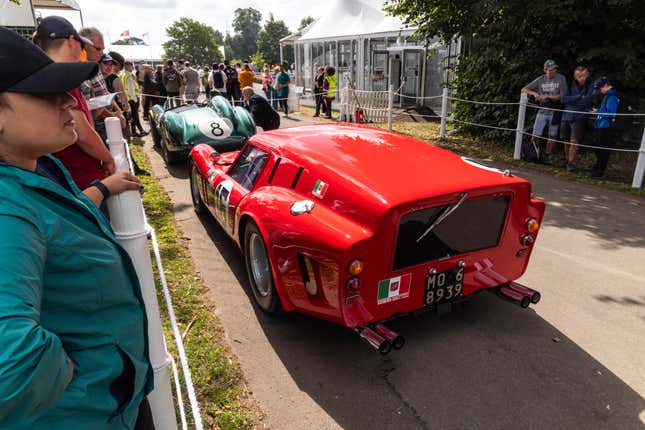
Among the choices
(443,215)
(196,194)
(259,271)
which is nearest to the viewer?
(443,215)

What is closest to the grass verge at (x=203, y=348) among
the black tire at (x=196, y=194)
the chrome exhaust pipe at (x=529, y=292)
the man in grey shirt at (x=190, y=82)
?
the black tire at (x=196, y=194)

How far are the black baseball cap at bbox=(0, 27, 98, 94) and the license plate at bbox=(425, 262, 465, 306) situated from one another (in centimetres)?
241

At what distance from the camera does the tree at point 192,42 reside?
270ft

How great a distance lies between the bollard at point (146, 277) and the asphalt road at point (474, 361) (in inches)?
44.0

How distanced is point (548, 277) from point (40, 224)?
14.1 feet

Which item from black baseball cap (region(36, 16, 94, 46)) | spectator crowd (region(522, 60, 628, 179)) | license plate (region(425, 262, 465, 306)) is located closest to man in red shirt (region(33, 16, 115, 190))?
black baseball cap (region(36, 16, 94, 46))

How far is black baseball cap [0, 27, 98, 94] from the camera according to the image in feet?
3.25

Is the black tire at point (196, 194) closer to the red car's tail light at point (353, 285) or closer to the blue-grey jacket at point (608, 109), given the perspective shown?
the red car's tail light at point (353, 285)

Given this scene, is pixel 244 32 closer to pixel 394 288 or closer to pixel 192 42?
pixel 192 42

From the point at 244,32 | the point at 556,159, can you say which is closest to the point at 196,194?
the point at 556,159

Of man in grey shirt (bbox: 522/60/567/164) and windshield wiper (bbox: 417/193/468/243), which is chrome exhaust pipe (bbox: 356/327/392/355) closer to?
windshield wiper (bbox: 417/193/468/243)

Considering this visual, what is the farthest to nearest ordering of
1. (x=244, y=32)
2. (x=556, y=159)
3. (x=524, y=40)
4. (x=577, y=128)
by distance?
(x=244, y=32) → (x=524, y=40) → (x=556, y=159) → (x=577, y=128)

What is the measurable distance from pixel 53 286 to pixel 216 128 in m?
7.30

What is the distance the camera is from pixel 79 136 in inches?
108
